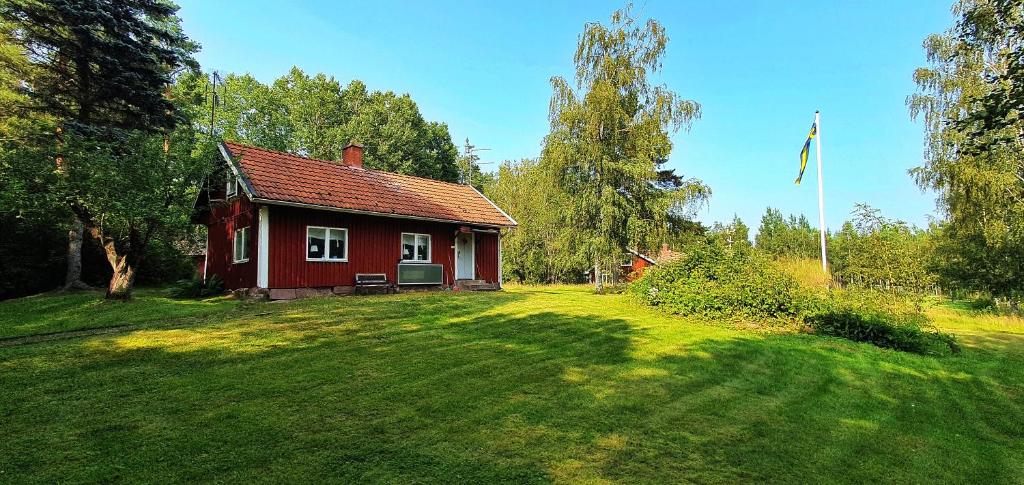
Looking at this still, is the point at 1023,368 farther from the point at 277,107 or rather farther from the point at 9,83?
the point at 277,107

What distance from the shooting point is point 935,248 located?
21.2m

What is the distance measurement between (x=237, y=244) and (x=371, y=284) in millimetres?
4493

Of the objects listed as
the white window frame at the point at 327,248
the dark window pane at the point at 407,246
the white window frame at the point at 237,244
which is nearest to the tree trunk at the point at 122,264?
the white window frame at the point at 237,244

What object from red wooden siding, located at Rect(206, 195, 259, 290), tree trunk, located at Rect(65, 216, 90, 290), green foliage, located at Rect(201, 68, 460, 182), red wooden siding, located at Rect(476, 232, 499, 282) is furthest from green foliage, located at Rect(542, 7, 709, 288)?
green foliage, located at Rect(201, 68, 460, 182)

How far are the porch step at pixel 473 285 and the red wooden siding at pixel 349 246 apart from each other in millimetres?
389

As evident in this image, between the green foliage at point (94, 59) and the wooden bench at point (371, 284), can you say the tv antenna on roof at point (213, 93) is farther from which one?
the wooden bench at point (371, 284)

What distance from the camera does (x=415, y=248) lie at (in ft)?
57.3

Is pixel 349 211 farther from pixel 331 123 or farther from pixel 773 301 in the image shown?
pixel 331 123

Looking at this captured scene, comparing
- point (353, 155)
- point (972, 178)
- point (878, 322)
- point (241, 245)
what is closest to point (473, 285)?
point (353, 155)

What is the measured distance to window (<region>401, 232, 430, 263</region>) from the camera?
56.1 feet

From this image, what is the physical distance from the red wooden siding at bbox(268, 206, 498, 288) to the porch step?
15.3 inches

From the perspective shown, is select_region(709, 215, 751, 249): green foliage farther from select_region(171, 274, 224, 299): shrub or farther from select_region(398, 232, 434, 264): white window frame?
select_region(171, 274, 224, 299): shrub

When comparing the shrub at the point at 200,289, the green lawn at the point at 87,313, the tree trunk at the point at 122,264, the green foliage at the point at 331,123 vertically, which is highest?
the green foliage at the point at 331,123

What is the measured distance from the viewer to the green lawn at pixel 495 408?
10.4 ft
